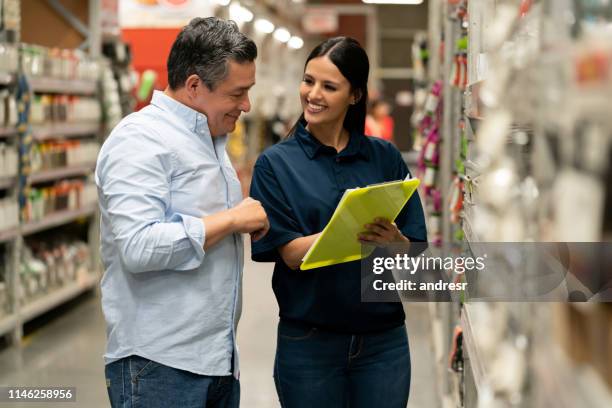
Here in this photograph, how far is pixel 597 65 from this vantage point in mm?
841

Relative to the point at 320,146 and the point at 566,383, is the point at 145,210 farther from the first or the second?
the point at 566,383

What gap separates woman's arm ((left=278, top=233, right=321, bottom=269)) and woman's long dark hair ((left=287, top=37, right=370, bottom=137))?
40 centimetres

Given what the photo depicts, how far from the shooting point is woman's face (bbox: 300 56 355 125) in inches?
101

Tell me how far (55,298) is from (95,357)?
0.96 meters

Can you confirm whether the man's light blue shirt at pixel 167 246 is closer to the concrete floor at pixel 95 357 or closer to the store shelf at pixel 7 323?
the concrete floor at pixel 95 357

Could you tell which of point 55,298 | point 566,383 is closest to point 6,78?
point 55,298

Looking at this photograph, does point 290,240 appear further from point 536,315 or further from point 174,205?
point 536,315

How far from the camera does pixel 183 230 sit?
2.17 metres

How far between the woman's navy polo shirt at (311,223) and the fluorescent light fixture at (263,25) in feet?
43.2

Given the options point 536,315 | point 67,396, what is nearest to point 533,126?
point 536,315

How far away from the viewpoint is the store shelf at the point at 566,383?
0.90m

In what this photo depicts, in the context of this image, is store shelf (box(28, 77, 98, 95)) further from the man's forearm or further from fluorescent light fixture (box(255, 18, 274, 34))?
fluorescent light fixture (box(255, 18, 274, 34))

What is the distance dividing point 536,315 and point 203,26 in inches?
55.8

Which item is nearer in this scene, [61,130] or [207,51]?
[207,51]
